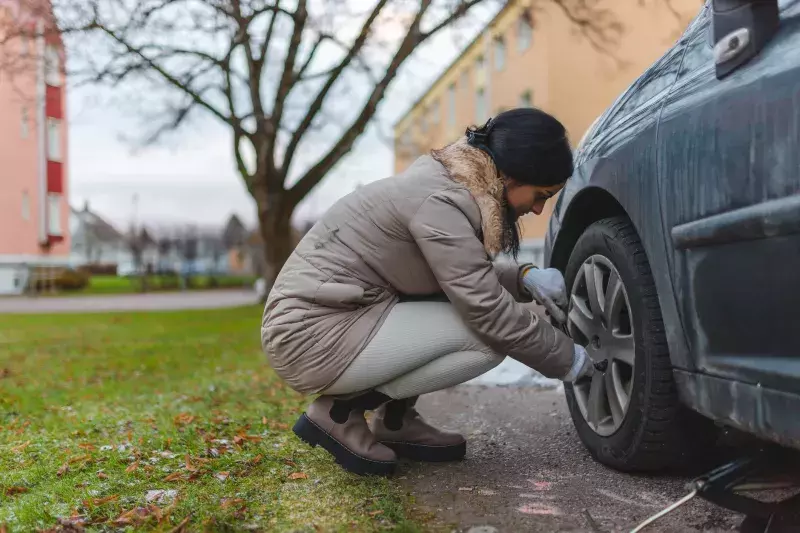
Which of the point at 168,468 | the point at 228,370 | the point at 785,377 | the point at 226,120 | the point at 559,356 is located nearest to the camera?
the point at 785,377

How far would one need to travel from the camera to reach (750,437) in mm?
2117

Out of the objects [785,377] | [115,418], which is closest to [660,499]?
[785,377]

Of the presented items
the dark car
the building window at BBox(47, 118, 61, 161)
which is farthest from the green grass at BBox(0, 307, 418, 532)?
the building window at BBox(47, 118, 61, 161)

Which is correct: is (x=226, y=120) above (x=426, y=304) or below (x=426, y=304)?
above

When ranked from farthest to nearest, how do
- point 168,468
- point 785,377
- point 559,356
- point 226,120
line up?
point 226,120, point 168,468, point 559,356, point 785,377

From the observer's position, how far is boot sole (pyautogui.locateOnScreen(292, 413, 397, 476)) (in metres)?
2.43

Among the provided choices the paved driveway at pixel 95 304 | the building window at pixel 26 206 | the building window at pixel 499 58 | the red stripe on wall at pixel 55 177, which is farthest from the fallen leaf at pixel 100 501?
the red stripe on wall at pixel 55 177

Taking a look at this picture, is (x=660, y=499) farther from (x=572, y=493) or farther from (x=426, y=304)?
(x=426, y=304)

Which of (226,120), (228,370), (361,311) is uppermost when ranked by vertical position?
(226,120)

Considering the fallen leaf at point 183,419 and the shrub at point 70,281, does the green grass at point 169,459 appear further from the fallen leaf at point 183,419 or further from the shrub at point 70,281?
the shrub at point 70,281

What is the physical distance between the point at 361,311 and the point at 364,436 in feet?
1.40

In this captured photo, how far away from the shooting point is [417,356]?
93.2 inches

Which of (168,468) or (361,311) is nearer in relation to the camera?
(361,311)

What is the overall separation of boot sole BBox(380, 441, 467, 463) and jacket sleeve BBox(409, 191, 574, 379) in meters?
0.54
